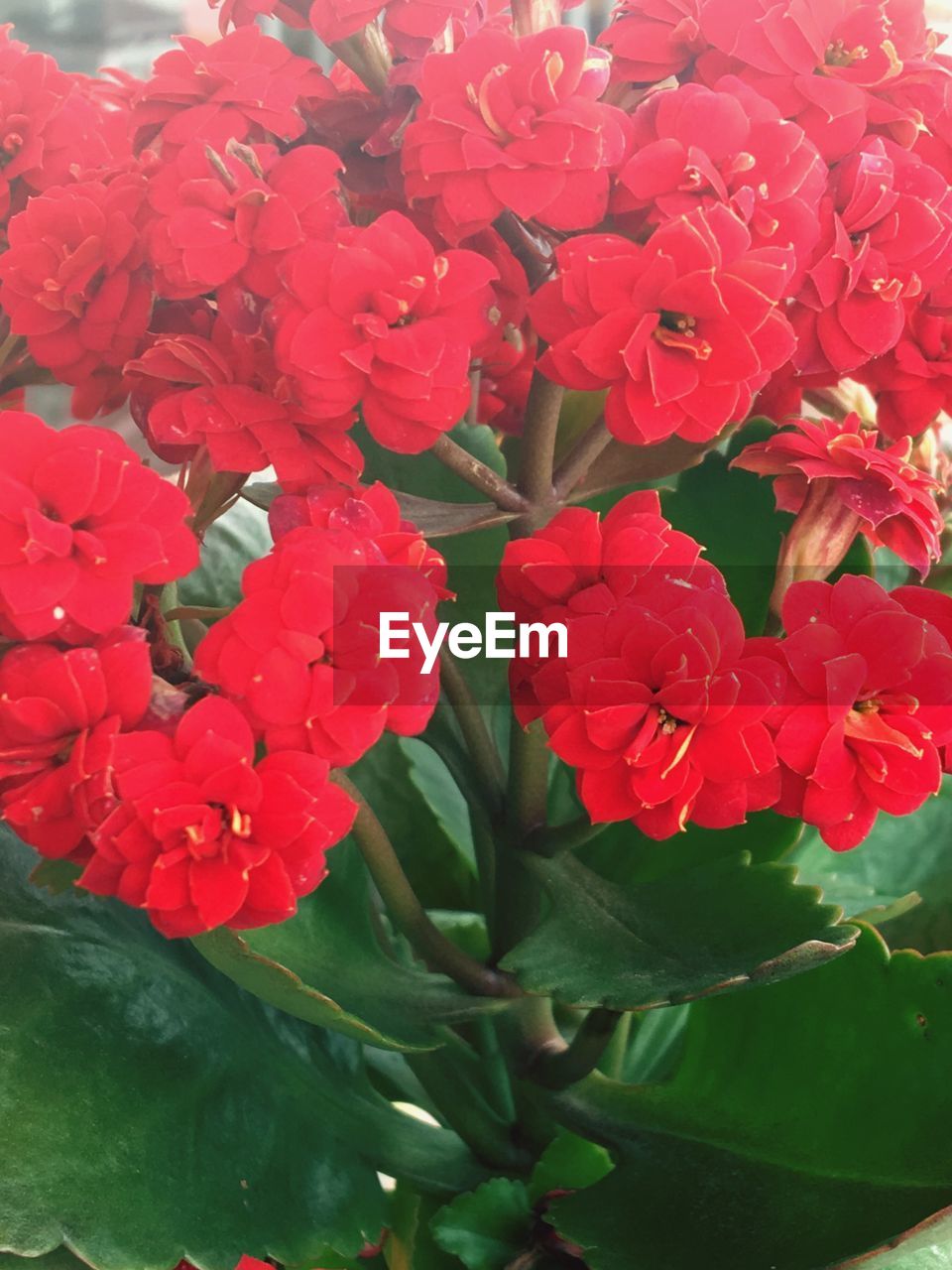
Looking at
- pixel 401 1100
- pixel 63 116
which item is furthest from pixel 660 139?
pixel 401 1100

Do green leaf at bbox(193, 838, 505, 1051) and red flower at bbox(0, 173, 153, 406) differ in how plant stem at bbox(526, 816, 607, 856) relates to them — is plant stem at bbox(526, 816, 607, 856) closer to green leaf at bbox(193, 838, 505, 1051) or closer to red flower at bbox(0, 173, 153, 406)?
green leaf at bbox(193, 838, 505, 1051)

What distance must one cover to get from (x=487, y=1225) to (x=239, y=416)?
0.27 m

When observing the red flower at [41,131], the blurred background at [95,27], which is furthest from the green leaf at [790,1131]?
the blurred background at [95,27]

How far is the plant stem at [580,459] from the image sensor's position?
367mm

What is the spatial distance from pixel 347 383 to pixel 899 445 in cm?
18

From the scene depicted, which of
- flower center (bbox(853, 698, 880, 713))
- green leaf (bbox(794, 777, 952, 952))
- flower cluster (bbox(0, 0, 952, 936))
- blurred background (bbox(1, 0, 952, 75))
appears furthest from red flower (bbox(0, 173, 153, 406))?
blurred background (bbox(1, 0, 952, 75))

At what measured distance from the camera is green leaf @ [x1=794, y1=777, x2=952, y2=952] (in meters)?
0.48

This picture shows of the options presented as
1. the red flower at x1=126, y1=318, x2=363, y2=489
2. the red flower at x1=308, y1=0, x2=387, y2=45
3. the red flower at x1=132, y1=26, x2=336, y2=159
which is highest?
the red flower at x1=308, y1=0, x2=387, y2=45

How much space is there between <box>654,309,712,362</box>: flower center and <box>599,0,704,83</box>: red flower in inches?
3.0

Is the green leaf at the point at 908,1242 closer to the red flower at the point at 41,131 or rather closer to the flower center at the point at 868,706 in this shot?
the flower center at the point at 868,706

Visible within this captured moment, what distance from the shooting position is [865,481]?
34 centimetres

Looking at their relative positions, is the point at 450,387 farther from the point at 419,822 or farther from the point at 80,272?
the point at 419,822

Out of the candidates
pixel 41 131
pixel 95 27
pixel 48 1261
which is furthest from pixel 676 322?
pixel 95 27

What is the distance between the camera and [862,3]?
0.33 metres
